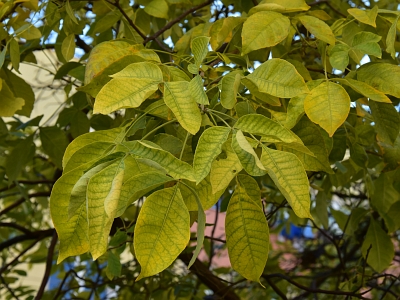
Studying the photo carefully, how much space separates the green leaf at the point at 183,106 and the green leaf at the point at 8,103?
0.31 m

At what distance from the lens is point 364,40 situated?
63cm

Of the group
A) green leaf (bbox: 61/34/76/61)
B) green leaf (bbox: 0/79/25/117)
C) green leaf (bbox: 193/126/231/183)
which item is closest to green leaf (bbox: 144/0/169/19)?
green leaf (bbox: 61/34/76/61)

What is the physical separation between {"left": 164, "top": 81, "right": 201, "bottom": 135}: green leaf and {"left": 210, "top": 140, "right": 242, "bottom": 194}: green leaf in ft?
0.13

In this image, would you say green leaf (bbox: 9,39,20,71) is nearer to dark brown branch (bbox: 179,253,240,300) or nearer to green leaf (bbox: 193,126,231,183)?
green leaf (bbox: 193,126,231,183)

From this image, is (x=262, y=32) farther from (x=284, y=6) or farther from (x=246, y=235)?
(x=246, y=235)

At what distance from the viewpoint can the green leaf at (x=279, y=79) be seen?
1.75ft

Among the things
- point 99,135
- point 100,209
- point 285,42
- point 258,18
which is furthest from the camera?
point 285,42

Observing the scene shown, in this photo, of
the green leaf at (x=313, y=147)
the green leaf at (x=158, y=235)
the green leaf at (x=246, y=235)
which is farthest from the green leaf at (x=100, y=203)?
the green leaf at (x=313, y=147)

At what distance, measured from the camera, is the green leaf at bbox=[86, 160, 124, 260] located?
0.43 meters

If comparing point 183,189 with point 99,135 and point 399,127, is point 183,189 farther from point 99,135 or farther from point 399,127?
point 399,127

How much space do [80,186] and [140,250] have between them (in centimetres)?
7

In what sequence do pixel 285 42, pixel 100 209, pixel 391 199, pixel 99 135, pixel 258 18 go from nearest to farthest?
1. pixel 100 209
2. pixel 99 135
3. pixel 258 18
4. pixel 285 42
5. pixel 391 199

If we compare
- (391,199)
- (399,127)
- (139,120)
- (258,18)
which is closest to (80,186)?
(139,120)

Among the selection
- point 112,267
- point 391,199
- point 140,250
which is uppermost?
point 140,250
